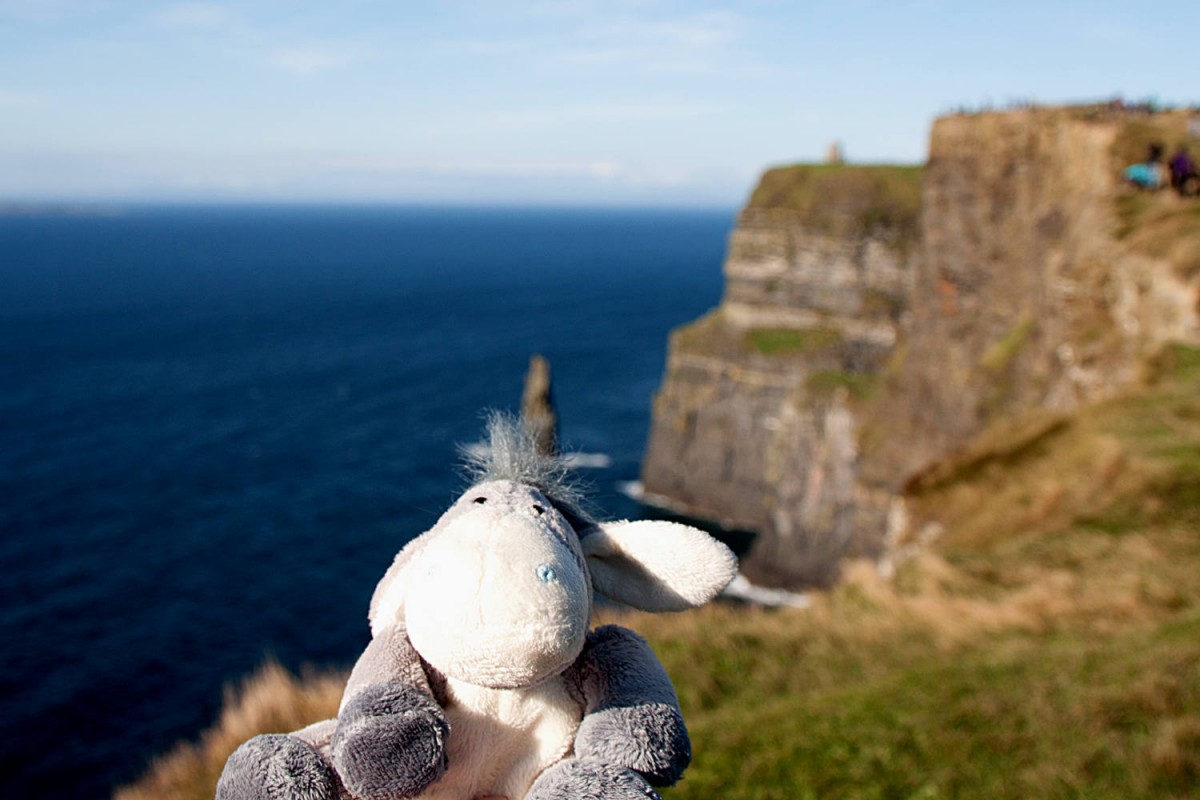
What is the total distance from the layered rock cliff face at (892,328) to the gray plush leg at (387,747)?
53.8 feet

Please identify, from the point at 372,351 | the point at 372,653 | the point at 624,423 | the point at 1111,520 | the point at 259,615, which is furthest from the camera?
the point at 372,351

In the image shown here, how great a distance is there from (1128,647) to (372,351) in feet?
264

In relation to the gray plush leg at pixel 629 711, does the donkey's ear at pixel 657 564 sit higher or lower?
higher

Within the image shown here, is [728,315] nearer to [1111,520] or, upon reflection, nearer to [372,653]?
[1111,520]

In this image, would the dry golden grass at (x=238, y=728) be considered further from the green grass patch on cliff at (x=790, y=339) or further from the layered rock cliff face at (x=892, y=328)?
the green grass patch on cliff at (x=790, y=339)

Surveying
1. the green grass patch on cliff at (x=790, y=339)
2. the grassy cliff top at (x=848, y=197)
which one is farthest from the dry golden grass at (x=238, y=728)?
the grassy cliff top at (x=848, y=197)

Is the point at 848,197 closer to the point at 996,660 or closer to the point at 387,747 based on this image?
the point at 996,660

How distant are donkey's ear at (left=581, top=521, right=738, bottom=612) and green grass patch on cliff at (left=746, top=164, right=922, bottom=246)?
174 ft

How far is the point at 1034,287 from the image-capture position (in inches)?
1104

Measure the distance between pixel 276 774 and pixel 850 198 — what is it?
56.3 meters

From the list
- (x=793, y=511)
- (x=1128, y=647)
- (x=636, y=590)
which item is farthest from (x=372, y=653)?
(x=793, y=511)

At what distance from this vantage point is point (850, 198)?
2143 inches

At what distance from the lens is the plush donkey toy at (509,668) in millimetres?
2162

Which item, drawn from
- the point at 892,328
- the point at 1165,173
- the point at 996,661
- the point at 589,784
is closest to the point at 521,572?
the point at 589,784
